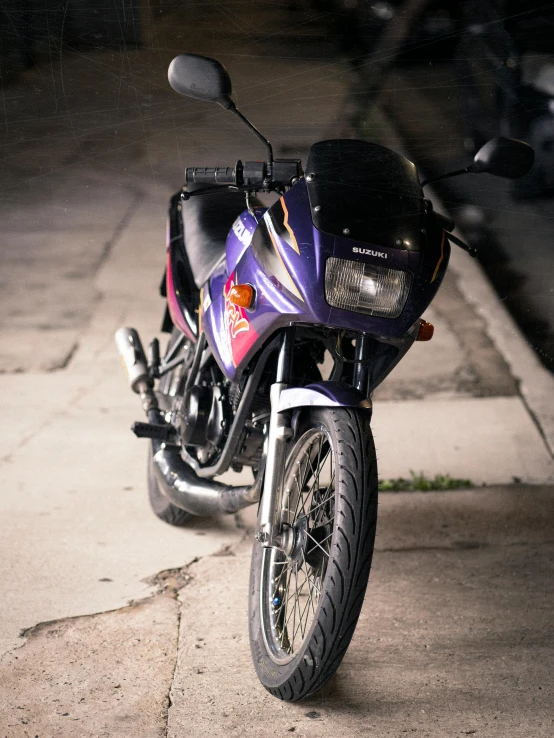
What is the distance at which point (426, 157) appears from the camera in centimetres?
263

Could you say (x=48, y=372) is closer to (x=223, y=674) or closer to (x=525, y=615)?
(x=223, y=674)

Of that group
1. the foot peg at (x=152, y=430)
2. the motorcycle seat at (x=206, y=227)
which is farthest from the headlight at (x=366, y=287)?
the foot peg at (x=152, y=430)

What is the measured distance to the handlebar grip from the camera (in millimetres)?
2275

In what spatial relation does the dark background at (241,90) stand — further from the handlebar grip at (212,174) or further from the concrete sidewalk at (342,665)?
the concrete sidewalk at (342,665)

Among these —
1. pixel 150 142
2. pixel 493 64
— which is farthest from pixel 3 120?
pixel 493 64

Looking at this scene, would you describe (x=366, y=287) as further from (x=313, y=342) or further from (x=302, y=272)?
(x=313, y=342)

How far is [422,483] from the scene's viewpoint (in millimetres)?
3359

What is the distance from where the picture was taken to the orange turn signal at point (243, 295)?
2.16 metres

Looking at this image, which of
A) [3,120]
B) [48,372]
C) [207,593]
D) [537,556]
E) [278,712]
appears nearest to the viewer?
[278,712]

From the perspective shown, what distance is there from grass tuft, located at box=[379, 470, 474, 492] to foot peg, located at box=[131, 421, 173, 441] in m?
0.92

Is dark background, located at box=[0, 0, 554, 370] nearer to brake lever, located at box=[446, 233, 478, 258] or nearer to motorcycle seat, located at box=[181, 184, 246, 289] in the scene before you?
motorcycle seat, located at box=[181, 184, 246, 289]

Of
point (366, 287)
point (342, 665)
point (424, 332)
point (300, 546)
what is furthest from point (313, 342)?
point (342, 665)

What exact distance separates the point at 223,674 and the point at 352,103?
151cm

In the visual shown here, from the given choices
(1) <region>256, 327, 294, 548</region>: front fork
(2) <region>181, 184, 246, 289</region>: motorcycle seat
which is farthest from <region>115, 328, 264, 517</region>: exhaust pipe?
(2) <region>181, 184, 246, 289</region>: motorcycle seat
